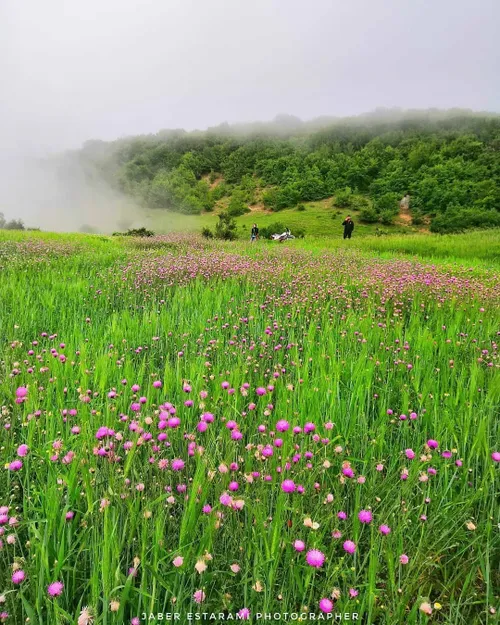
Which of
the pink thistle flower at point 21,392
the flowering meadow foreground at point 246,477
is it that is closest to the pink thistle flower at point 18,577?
the flowering meadow foreground at point 246,477

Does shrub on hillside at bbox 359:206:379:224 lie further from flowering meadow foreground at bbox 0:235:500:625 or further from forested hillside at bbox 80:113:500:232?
flowering meadow foreground at bbox 0:235:500:625

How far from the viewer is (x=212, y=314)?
191 inches

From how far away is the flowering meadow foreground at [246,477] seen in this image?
1.25 meters

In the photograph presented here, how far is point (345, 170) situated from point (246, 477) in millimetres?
84804

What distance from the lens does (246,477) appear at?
4.99 feet

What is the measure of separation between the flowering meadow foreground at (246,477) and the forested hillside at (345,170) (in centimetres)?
5567

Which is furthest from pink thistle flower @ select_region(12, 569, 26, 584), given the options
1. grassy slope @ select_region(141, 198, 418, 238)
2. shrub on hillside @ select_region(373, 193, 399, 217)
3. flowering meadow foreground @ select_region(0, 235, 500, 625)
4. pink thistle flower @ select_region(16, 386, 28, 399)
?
shrub on hillside @ select_region(373, 193, 399, 217)

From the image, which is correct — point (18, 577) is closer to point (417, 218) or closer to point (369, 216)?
point (369, 216)

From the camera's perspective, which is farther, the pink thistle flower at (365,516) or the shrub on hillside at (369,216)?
the shrub on hillside at (369,216)

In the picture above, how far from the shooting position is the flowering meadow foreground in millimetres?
1250

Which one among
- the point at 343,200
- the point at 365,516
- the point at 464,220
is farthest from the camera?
the point at 343,200

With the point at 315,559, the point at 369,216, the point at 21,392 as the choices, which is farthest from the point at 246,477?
the point at 369,216

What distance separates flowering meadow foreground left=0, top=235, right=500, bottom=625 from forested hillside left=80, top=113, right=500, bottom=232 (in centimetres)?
5567

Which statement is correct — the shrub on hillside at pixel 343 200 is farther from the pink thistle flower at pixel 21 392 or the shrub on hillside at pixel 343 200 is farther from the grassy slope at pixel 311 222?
the pink thistle flower at pixel 21 392
